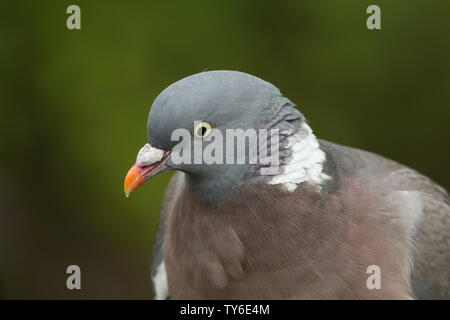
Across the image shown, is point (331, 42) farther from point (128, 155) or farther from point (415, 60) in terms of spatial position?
point (128, 155)

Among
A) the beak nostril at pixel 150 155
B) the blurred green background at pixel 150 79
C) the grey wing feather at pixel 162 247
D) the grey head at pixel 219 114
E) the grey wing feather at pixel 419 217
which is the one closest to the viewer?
the grey head at pixel 219 114

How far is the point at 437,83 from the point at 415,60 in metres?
0.25

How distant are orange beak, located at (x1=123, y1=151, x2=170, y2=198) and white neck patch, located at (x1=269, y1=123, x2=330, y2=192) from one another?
18.0 inches

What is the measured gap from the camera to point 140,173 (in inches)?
109

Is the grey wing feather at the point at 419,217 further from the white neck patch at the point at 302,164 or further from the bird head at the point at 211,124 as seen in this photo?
the bird head at the point at 211,124

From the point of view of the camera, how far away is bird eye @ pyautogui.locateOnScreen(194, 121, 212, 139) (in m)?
2.65

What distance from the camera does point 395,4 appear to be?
4371mm

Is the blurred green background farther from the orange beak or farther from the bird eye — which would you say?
the bird eye

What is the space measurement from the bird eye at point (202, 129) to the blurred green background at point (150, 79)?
1730 mm

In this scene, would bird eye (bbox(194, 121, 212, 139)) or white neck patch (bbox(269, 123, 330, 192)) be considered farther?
white neck patch (bbox(269, 123, 330, 192))

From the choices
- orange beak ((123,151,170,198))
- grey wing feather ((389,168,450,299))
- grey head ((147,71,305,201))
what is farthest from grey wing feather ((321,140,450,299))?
orange beak ((123,151,170,198))

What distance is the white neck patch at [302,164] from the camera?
280 cm

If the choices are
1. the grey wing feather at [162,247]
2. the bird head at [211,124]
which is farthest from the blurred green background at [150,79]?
the bird head at [211,124]

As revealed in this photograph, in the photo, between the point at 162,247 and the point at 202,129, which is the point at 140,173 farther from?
the point at 162,247
